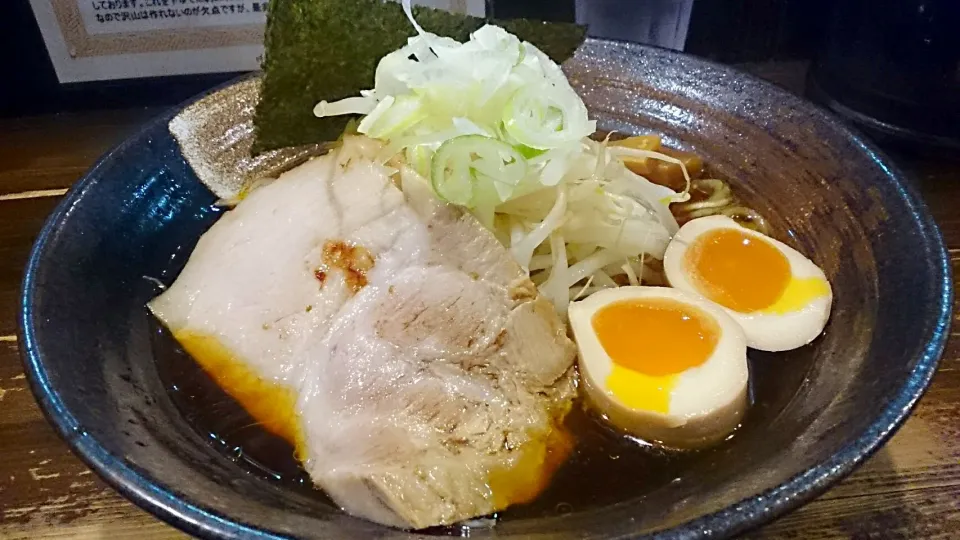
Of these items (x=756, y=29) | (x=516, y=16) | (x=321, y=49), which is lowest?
(x=756, y=29)

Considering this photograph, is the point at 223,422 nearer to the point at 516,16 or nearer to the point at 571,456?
the point at 571,456

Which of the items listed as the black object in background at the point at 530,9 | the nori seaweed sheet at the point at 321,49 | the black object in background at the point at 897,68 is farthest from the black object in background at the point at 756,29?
the nori seaweed sheet at the point at 321,49

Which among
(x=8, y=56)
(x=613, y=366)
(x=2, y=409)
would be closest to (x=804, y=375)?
(x=613, y=366)

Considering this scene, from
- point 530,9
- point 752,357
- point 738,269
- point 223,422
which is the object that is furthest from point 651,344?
point 530,9

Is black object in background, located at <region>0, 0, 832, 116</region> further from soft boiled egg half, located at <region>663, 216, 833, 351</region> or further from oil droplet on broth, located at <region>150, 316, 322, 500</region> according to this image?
oil droplet on broth, located at <region>150, 316, 322, 500</region>

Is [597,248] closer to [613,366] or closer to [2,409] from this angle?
[613,366]

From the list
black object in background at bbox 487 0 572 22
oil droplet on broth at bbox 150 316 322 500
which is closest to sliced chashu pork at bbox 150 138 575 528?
oil droplet on broth at bbox 150 316 322 500

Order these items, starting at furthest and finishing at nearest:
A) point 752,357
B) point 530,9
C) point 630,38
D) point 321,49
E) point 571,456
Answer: point 630,38
point 530,9
point 321,49
point 752,357
point 571,456
